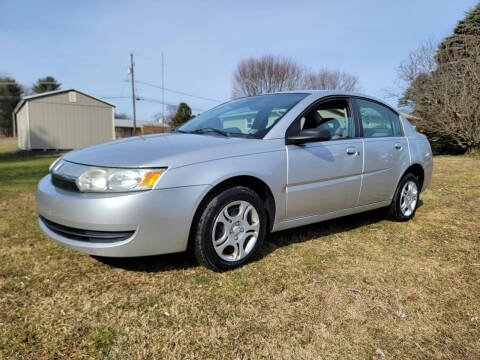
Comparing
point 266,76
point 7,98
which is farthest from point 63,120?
point 7,98

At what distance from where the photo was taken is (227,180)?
2.72m

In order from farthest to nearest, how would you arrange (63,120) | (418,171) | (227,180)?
(63,120)
(418,171)
(227,180)

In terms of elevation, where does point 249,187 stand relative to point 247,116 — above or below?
below

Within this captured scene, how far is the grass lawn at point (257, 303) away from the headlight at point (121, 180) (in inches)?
29.2

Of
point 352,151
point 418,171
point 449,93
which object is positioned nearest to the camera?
point 352,151

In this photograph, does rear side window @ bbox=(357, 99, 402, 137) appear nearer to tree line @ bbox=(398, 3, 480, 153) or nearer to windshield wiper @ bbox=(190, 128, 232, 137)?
windshield wiper @ bbox=(190, 128, 232, 137)

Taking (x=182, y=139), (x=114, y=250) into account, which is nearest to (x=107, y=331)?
(x=114, y=250)

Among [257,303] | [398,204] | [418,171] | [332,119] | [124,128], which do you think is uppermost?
[124,128]

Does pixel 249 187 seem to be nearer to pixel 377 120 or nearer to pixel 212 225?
pixel 212 225

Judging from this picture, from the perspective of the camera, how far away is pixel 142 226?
238 centimetres

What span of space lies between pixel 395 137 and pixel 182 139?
103 inches

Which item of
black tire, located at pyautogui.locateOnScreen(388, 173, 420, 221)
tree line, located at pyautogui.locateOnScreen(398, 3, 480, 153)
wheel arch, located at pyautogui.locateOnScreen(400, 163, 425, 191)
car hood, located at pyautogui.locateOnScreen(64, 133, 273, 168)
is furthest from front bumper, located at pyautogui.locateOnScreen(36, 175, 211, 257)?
tree line, located at pyautogui.locateOnScreen(398, 3, 480, 153)

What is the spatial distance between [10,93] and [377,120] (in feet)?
211

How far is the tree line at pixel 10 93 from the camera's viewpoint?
5428cm
